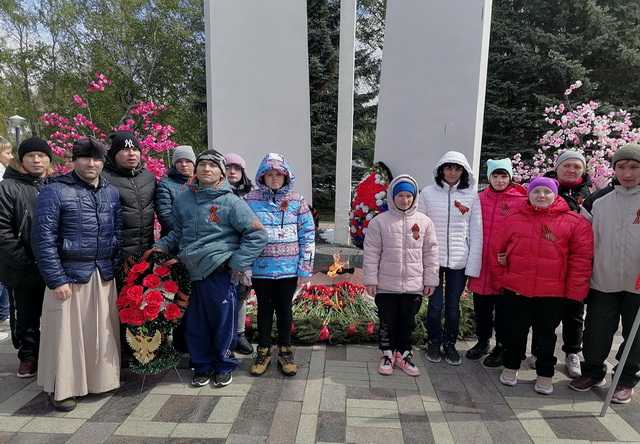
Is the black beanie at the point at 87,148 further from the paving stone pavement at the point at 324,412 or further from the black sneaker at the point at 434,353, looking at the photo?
the black sneaker at the point at 434,353

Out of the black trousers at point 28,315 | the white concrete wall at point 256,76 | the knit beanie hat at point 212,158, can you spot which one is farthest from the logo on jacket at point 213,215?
the white concrete wall at point 256,76

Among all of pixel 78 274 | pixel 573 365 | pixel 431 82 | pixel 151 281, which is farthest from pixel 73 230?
pixel 431 82

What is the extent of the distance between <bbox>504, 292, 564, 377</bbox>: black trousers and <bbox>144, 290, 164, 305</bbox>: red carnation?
238 cm

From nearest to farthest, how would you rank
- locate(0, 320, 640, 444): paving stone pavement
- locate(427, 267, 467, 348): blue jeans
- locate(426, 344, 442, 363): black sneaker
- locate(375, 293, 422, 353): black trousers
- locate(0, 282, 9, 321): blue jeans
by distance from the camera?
locate(0, 320, 640, 444): paving stone pavement, locate(375, 293, 422, 353): black trousers, locate(427, 267, 467, 348): blue jeans, locate(426, 344, 442, 363): black sneaker, locate(0, 282, 9, 321): blue jeans

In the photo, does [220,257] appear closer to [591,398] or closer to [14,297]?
[14,297]

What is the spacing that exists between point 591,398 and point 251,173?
4.35 m

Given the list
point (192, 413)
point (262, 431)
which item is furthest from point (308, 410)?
point (192, 413)

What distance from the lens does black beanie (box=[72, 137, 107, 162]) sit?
100.0 inches

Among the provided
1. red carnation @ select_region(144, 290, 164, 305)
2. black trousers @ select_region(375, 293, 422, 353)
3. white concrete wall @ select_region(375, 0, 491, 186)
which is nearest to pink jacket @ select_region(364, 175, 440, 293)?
black trousers @ select_region(375, 293, 422, 353)

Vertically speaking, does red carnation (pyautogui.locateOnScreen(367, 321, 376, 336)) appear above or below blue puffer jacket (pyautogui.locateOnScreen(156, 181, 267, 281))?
below

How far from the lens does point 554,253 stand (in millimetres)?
2744

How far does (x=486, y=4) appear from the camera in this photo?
4941mm

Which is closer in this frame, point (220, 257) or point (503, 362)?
point (220, 257)

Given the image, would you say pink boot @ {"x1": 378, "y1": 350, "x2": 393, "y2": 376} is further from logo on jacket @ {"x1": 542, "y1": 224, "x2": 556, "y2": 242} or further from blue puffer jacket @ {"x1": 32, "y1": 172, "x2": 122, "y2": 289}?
blue puffer jacket @ {"x1": 32, "y1": 172, "x2": 122, "y2": 289}
